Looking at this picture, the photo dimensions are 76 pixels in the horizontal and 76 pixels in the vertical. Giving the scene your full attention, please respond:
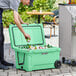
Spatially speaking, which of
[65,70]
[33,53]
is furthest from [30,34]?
[65,70]

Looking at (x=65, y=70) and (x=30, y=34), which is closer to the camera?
(x=65, y=70)

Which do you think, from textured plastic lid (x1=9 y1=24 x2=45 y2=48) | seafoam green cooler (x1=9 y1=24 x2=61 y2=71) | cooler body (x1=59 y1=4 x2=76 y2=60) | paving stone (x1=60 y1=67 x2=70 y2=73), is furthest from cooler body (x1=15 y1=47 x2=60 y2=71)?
cooler body (x1=59 y1=4 x2=76 y2=60)

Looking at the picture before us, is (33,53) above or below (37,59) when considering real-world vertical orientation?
above

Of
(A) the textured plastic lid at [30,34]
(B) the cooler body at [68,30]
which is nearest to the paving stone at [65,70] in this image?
(B) the cooler body at [68,30]

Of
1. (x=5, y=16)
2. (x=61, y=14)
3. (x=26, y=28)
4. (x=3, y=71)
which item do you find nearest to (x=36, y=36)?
(x=26, y=28)

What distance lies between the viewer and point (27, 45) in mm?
5543

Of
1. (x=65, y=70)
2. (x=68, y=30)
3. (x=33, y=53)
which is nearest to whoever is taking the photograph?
(x=33, y=53)

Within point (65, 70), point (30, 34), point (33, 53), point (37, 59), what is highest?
point (30, 34)

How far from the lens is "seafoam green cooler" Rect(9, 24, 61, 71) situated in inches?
198

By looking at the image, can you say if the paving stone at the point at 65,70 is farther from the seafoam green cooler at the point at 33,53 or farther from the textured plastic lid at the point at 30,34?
the textured plastic lid at the point at 30,34

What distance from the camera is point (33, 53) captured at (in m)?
5.00

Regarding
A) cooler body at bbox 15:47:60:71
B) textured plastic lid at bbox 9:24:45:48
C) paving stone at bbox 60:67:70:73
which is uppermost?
textured plastic lid at bbox 9:24:45:48

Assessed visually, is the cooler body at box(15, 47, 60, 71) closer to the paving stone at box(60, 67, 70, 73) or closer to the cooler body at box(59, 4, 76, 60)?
the paving stone at box(60, 67, 70, 73)

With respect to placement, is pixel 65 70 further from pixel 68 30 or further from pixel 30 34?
pixel 30 34
